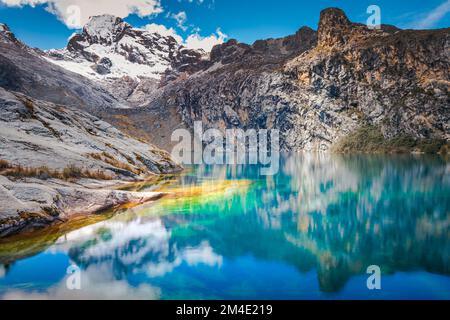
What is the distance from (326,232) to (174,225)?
43.5ft

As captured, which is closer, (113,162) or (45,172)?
(45,172)

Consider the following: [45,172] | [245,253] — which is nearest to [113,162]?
[45,172]

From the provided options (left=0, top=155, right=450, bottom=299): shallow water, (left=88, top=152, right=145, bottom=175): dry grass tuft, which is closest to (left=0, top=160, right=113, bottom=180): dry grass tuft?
(left=88, top=152, right=145, bottom=175): dry grass tuft

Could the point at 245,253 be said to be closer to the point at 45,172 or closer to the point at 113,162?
the point at 45,172

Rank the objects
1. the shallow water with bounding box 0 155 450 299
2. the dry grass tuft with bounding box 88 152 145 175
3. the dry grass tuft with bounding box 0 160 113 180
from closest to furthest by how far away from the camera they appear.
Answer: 1. the shallow water with bounding box 0 155 450 299
2. the dry grass tuft with bounding box 0 160 113 180
3. the dry grass tuft with bounding box 88 152 145 175

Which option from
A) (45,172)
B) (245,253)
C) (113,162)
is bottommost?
(245,253)

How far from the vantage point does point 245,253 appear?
989 inches

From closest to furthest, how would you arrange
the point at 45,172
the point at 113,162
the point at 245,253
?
the point at 245,253, the point at 45,172, the point at 113,162

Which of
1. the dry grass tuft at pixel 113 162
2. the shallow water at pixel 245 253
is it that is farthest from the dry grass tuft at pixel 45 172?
the shallow water at pixel 245 253

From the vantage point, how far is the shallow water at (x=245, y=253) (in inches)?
734

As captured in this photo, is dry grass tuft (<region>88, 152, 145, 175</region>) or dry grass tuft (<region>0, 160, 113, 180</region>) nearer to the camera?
dry grass tuft (<region>0, 160, 113, 180</region>)

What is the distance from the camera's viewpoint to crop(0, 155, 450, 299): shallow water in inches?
734

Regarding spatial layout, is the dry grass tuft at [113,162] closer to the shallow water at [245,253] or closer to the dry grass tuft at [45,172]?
the dry grass tuft at [45,172]

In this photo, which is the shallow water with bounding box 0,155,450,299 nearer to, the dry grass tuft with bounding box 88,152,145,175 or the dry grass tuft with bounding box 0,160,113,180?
the dry grass tuft with bounding box 0,160,113,180
